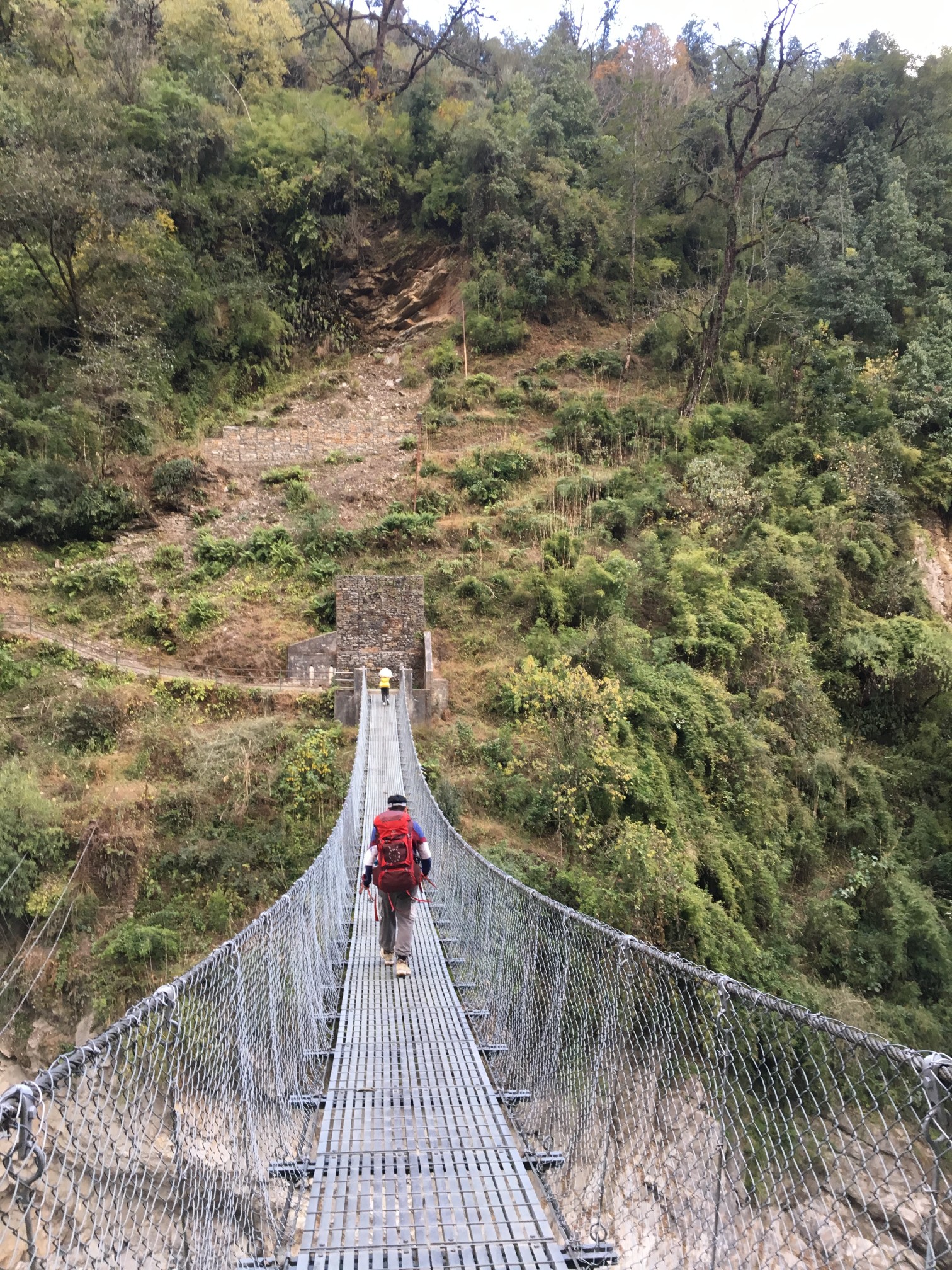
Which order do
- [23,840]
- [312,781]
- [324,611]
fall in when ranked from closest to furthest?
[23,840] → [312,781] → [324,611]

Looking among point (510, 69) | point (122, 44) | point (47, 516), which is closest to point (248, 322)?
point (122, 44)

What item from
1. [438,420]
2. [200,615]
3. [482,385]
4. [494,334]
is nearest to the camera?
[200,615]

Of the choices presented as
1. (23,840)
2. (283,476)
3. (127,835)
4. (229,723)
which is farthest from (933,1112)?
(283,476)

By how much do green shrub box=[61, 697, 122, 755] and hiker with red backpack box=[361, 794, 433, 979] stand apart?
528 centimetres

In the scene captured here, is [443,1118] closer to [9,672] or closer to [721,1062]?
[721,1062]

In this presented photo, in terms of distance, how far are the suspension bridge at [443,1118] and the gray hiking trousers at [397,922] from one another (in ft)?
0.56

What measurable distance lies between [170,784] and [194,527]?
5.76m

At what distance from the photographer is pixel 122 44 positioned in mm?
15094

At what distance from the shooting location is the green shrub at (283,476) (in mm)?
12977

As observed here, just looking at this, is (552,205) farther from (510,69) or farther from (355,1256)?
(355,1256)

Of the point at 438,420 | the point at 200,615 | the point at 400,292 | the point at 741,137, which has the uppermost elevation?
the point at 741,137

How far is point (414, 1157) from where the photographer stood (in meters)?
2.21

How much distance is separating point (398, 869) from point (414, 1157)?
1413 mm

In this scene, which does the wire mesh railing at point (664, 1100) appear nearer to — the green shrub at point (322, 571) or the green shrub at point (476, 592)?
the green shrub at point (476, 592)
